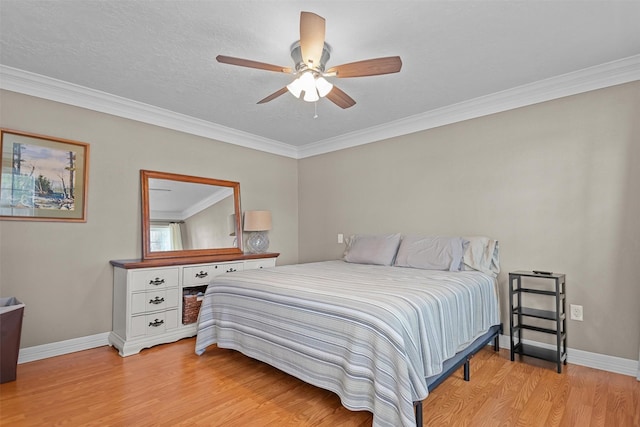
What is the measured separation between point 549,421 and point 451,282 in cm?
92

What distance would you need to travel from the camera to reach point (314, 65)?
2.00 m

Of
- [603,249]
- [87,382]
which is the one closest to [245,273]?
[87,382]

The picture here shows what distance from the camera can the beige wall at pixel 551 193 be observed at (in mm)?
2453

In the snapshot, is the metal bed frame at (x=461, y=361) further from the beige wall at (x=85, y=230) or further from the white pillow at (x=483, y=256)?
the beige wall at (x=85, y=230)

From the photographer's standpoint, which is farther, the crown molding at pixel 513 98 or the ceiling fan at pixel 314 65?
the crown molding at pixel 513 98

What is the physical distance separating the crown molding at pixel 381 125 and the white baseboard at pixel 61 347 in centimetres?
214

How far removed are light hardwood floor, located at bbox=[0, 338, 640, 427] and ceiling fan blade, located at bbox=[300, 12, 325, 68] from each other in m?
2.12

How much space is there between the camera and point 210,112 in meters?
3.49

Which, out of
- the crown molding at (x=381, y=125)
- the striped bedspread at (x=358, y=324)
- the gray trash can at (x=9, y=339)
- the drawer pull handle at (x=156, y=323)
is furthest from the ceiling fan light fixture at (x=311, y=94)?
the gray trash can at (x=9, y=339)

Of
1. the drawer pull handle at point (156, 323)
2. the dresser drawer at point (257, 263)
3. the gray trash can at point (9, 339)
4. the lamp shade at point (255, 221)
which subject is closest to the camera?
the gray trash can at point (9, 339)

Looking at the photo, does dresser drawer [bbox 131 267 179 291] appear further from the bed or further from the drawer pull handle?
the bed

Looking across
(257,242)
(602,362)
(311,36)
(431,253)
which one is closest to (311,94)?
(311,36)

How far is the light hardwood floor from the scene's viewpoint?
5.99 ft

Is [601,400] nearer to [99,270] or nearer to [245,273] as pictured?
[245,273]
